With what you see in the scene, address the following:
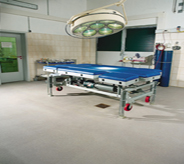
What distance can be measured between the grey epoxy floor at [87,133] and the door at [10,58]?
8.15ft

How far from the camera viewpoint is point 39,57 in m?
6.53

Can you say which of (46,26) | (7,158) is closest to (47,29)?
(46,26)

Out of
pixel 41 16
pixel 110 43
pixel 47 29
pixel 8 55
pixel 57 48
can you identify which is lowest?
pixel 8 55

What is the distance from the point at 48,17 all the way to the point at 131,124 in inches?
225

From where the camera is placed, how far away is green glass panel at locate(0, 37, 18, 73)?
18.9 ft

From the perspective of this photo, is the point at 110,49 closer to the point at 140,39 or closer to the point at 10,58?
the point at 140,39

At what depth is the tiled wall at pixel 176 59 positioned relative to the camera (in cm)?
545

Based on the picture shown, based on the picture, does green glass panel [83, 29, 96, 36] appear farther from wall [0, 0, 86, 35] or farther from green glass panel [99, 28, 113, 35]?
wall [0, 0, 86, 35]

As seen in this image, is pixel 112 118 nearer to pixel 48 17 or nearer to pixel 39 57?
pixel 39 57

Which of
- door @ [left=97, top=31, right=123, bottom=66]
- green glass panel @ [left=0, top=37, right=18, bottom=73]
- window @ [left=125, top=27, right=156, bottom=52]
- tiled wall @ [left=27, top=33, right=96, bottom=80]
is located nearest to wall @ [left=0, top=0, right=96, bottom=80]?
A: tiled wall @ [left=27, top=33, right=96, bottom=80]

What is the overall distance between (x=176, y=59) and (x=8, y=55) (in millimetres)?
6323

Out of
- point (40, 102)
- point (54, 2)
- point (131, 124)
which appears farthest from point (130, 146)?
point (54, 2)

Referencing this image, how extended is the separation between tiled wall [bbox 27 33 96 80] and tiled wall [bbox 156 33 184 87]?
11.2ft

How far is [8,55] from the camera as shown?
595cm
